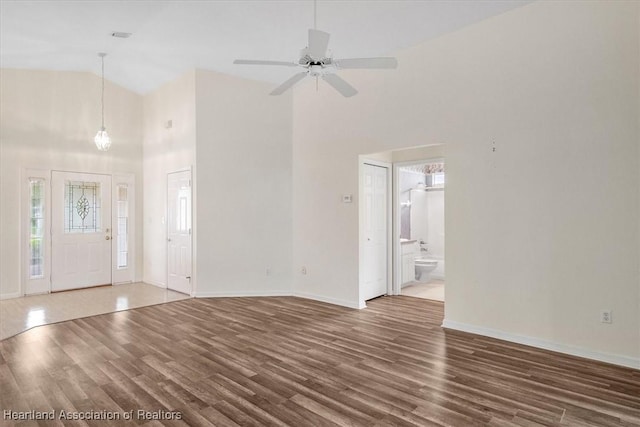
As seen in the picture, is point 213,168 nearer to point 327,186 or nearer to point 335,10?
point 327,186

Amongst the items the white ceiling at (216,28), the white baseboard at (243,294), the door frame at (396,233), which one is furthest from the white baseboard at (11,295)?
the door frame at (396,233)

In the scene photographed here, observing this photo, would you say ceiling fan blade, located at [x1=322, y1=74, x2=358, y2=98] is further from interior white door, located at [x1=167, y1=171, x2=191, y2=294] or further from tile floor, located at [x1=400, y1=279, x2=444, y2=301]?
tile floor, located at [x1=400, y1=279, x2=444, y2=301]

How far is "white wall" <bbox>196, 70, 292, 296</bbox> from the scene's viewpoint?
5969mm

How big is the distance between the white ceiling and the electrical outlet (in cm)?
317

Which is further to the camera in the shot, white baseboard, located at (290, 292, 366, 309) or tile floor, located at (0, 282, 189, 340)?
white baseboard, located at (290, 292, 366, 309)

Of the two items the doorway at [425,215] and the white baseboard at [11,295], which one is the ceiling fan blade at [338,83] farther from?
the white baseboard at [11,295]

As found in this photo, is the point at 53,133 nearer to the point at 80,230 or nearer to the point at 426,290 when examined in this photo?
the point at 80,230

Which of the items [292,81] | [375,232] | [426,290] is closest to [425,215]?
[426,290]

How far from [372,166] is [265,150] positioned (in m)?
1.79

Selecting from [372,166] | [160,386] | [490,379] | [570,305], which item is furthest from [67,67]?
[570,305]

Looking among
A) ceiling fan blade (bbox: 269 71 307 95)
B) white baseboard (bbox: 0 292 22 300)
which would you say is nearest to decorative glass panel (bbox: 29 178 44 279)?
white baseboard (bbox: 0 292 22 300)

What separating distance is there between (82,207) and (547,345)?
7.42m

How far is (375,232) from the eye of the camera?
19.3ft

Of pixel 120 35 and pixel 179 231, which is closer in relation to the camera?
pixel 120 35
